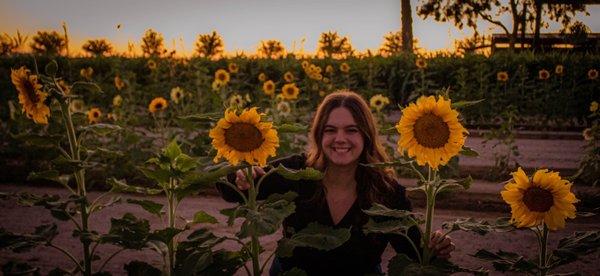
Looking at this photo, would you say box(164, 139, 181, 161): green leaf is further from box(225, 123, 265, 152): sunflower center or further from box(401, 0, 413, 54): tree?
box(401, 0, 413, 54): tree

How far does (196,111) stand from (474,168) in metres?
3.53

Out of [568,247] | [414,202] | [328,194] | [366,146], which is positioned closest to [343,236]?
[568,247]

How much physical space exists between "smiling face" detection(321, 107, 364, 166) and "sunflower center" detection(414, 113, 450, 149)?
0.81 m

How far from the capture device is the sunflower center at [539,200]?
179 cm

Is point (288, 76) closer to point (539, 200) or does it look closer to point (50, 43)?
point (50, 43)

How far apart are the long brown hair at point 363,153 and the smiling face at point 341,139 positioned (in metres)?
0.04

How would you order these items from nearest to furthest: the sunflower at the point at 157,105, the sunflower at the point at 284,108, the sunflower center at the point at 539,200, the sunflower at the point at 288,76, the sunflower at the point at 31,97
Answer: the sunflower center at the point at 539,200, the sunflower at the point at 31,97, the sunflower at the point at 157,105, the sunflower at the point at 284,108, the sunflower at the point at 288,76

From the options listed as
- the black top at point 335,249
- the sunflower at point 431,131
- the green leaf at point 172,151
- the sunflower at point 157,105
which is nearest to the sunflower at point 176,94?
the sunflower at point 157,105

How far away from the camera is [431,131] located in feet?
6.00

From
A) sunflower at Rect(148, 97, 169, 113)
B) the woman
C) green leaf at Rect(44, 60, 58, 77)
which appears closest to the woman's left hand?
the woman

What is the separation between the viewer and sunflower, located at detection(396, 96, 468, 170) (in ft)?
5.84

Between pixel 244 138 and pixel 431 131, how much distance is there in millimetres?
644

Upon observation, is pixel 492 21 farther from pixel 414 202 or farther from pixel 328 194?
pixel 328 194

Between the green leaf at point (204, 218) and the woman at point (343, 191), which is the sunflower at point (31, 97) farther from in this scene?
the woman at point (343, 191)
